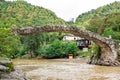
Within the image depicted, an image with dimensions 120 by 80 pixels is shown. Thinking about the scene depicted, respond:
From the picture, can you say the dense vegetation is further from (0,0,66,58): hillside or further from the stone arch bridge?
the stone arch bridge

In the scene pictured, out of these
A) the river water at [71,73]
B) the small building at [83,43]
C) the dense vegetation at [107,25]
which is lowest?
the river water at [71,73]

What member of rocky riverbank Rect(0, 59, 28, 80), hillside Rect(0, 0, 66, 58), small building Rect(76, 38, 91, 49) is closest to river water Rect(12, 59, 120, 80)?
rocky riverbank Rect(0, 59, 28, 80)

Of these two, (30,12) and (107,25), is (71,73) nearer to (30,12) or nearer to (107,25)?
(107,25)

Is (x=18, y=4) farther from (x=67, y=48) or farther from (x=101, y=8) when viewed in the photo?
(x=67, y=48)

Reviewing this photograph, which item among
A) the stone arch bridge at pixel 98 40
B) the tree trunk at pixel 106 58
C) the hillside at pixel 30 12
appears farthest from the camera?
the hillside at pixel 30 12

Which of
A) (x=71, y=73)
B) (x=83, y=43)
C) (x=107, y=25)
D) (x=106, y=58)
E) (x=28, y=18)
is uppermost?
(x=28, y=18)

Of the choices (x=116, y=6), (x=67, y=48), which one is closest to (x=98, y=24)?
(x=67, y=48)

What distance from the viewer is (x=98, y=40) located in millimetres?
32312

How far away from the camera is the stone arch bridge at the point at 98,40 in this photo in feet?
96.4

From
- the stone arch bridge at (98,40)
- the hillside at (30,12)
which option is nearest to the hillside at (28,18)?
the hillside at (30,12)

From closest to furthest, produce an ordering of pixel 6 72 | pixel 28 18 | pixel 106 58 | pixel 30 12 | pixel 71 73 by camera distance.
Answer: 1. pixel 6 72
2. pixel 71 73
3. pixel 106 58
4. pixel 28 18
5. pixel 30 12

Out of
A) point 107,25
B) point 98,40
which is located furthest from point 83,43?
point 98,40

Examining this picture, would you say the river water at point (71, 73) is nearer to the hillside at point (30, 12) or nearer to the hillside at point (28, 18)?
the hillside at point (28, 18)

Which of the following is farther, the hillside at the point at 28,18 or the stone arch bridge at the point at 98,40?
the hillside at the point at 28,18
